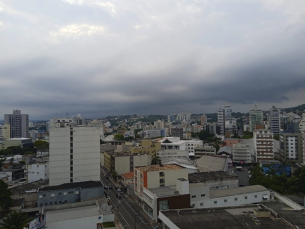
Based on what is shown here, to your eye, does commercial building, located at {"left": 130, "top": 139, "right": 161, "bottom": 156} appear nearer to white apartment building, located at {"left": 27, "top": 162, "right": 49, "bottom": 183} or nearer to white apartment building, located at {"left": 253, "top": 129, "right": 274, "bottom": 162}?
white apartment building, located at {"left": 27, "top": 162, "right": 49, "bottom": 183}

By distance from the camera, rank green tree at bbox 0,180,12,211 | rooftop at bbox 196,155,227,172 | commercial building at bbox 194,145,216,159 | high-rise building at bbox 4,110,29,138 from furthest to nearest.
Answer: high-rise building at bbox 4,110,29,138, commercial building at bbox 194,145,216,159, rooftop at bbox 196,155,227,172, green tree at bbox 0,180,12,211

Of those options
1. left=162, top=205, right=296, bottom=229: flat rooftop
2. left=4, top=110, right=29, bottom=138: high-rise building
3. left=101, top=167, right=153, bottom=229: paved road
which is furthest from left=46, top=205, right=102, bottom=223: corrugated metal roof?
left=4, top=110, right=29, bottom=138: high-rise building

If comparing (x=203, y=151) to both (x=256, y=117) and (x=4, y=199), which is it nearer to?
(x=4, y=199)

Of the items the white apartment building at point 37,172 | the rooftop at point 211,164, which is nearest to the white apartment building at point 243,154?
the rooftop at point 211,164

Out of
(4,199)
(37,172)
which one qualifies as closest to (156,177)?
(4,199)

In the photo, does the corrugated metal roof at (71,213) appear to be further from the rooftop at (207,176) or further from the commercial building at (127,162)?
the commercial building at (127,162)

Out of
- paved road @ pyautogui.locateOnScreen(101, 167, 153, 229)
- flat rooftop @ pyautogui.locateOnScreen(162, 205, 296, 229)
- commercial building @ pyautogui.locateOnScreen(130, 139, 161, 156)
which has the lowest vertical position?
paved road @ pyautogui.locateOnScreen(101, 167, 153, 229)
